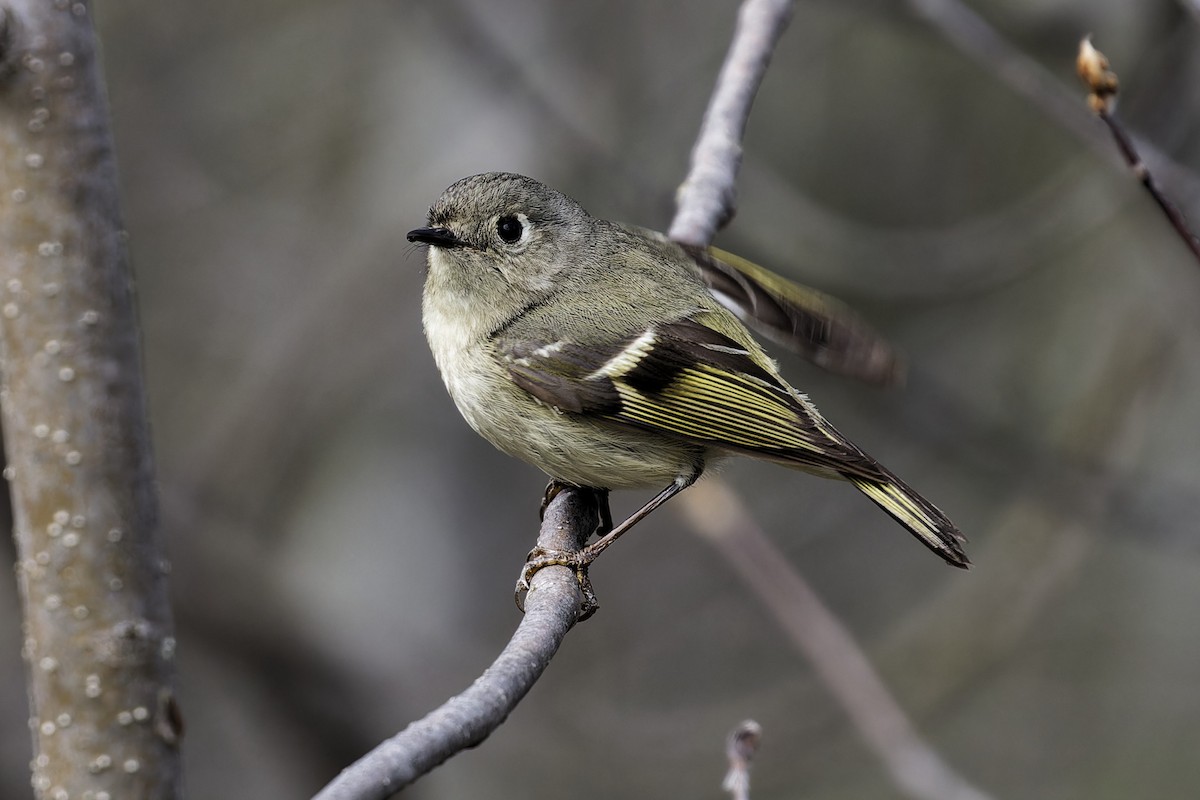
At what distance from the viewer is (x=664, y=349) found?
7.55ft

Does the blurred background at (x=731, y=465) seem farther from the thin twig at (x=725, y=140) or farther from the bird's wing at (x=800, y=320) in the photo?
the thin twig at (x=725, y=140)

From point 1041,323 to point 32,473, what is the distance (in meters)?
4.93

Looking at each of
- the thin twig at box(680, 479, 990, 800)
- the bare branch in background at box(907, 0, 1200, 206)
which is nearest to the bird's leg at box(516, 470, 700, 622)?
→ the thin twig at box(680, 479, 990, 800)

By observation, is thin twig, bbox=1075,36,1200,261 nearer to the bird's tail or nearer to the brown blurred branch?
the bird's tail

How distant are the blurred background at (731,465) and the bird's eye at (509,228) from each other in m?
0.66

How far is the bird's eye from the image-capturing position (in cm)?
245

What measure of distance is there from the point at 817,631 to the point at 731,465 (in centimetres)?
39

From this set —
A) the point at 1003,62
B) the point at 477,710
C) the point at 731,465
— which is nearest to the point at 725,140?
the point at 731,465

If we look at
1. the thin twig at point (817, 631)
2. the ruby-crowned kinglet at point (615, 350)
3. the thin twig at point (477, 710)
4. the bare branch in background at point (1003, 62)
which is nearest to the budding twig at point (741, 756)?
the thin twig at point (477, 710)

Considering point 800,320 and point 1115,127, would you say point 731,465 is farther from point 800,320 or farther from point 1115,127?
point 1115,127

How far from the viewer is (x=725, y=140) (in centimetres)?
242

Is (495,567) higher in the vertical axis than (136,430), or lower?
lower

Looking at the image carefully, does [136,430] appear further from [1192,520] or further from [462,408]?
[1192,520]

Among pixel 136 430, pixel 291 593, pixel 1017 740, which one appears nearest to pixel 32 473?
pixel 136 430
